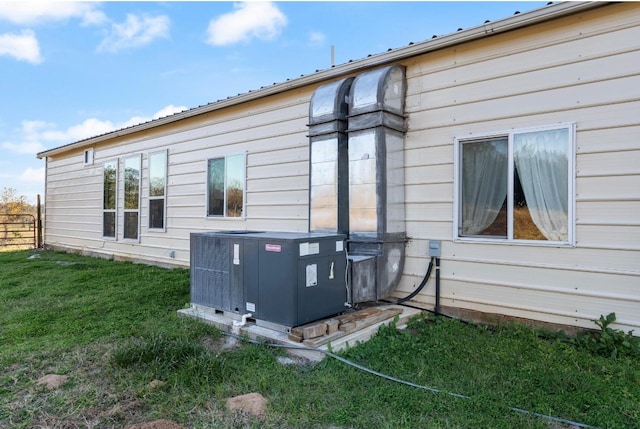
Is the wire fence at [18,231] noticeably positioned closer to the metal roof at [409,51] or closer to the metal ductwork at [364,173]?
the metal roof at [409,51]

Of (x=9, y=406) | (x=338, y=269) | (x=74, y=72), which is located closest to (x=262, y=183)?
(x=338, y=269)

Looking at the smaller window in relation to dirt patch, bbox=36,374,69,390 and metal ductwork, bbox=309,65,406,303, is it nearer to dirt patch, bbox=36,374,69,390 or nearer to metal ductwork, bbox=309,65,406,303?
metal ductwork, bbox=309,65,406,303

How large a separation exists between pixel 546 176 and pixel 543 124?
1.56 feet

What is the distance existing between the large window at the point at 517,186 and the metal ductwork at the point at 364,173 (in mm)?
689

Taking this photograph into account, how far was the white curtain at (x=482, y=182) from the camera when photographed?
380 cm

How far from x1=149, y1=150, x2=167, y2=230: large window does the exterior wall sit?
325cm

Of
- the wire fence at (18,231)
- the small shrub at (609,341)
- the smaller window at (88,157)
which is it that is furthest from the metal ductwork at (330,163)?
A: the wire fence at (18,231)

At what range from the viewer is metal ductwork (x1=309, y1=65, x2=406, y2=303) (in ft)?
13.0

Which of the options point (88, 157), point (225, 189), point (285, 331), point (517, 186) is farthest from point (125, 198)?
point (517, 186)

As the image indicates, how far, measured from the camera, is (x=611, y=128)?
3217 millimetres

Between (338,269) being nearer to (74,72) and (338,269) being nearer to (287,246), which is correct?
(287,246)

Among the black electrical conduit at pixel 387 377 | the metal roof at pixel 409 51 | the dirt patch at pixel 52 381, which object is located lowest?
the dirt patch at pixel 52 381

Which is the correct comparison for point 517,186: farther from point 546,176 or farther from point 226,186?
point 226,186

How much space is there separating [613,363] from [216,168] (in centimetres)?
591
